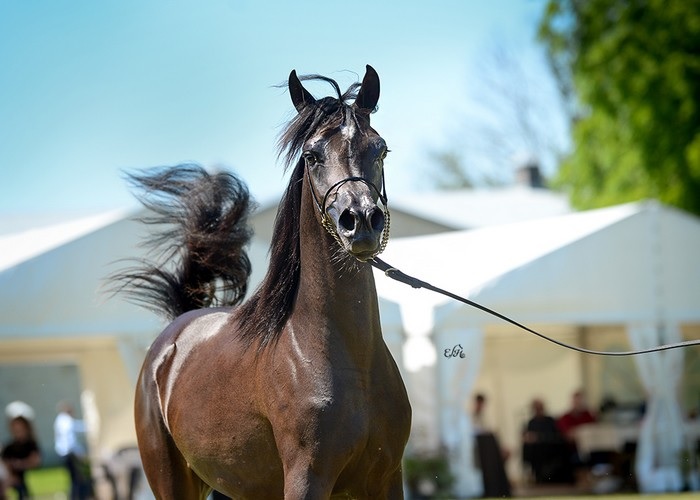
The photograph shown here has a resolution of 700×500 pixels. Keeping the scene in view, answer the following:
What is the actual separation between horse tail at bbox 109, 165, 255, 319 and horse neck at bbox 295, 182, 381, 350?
2.21 meters

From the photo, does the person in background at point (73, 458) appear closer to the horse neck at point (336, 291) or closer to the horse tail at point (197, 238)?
the horse tail at point (197, 238)

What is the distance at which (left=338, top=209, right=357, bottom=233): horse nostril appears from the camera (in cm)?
377

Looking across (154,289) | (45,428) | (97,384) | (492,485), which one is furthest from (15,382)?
(154,289)

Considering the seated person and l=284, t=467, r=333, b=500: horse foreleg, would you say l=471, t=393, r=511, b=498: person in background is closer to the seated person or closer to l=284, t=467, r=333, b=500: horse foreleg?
the seated person

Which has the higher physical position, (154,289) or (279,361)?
(154,289)

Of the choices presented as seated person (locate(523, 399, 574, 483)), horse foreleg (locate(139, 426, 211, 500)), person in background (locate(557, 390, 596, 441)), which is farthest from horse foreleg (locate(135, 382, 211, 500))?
person in background (locate(557, 390, 596, 441))

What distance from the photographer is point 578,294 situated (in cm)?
1338

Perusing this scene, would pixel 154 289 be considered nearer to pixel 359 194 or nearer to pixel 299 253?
pixel 299 253

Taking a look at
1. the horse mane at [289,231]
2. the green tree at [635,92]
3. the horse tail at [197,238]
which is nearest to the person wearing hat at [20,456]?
the horse tail at [197,238]

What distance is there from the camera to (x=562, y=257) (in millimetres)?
13133

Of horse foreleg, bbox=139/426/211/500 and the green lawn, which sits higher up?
horse foreleg, bbox=139/426/211/500

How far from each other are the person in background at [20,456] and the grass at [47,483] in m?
1.25

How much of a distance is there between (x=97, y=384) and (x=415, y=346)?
506 cm

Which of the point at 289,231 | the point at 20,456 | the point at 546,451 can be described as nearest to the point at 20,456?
the point at 20,456
